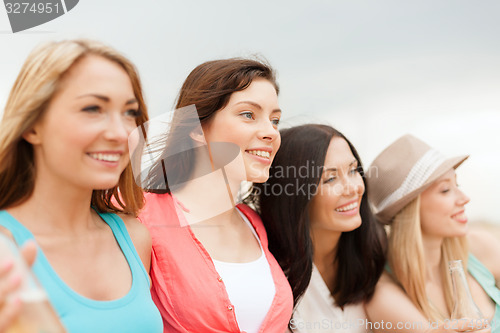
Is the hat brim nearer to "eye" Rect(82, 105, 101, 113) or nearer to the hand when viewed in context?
"eye" Rect(82, 105, 101, 113)

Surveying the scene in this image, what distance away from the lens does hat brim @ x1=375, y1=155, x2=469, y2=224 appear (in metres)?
2.66

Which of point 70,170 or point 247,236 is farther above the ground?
point 70,170

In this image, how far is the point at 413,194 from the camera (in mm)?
2666

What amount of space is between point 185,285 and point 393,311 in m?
1.22

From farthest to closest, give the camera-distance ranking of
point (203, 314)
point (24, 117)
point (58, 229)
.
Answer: point (203, 314)
point (58, 229)
point (24, 117)

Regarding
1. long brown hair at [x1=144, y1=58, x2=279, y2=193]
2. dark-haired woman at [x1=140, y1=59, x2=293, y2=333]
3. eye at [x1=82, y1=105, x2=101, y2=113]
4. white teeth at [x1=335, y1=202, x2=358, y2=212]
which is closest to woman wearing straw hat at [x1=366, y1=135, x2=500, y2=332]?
white teeth at [x1=335, y1=202, x2=358, y2=212]

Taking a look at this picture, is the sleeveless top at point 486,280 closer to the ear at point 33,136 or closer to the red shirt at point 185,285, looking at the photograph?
the red shirt at point 185,285

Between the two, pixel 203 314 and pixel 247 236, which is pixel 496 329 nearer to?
pixel 247 236

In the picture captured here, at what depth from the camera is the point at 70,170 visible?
1283 mm

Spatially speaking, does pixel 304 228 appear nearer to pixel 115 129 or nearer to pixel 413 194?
pixel 413 194

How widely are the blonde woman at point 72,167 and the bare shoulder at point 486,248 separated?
2262 millimetres

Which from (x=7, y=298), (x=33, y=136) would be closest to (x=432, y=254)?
(x=33, y=136)

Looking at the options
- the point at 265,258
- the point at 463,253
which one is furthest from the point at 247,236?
the point at 463,253

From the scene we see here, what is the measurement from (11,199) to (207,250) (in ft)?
2.70
